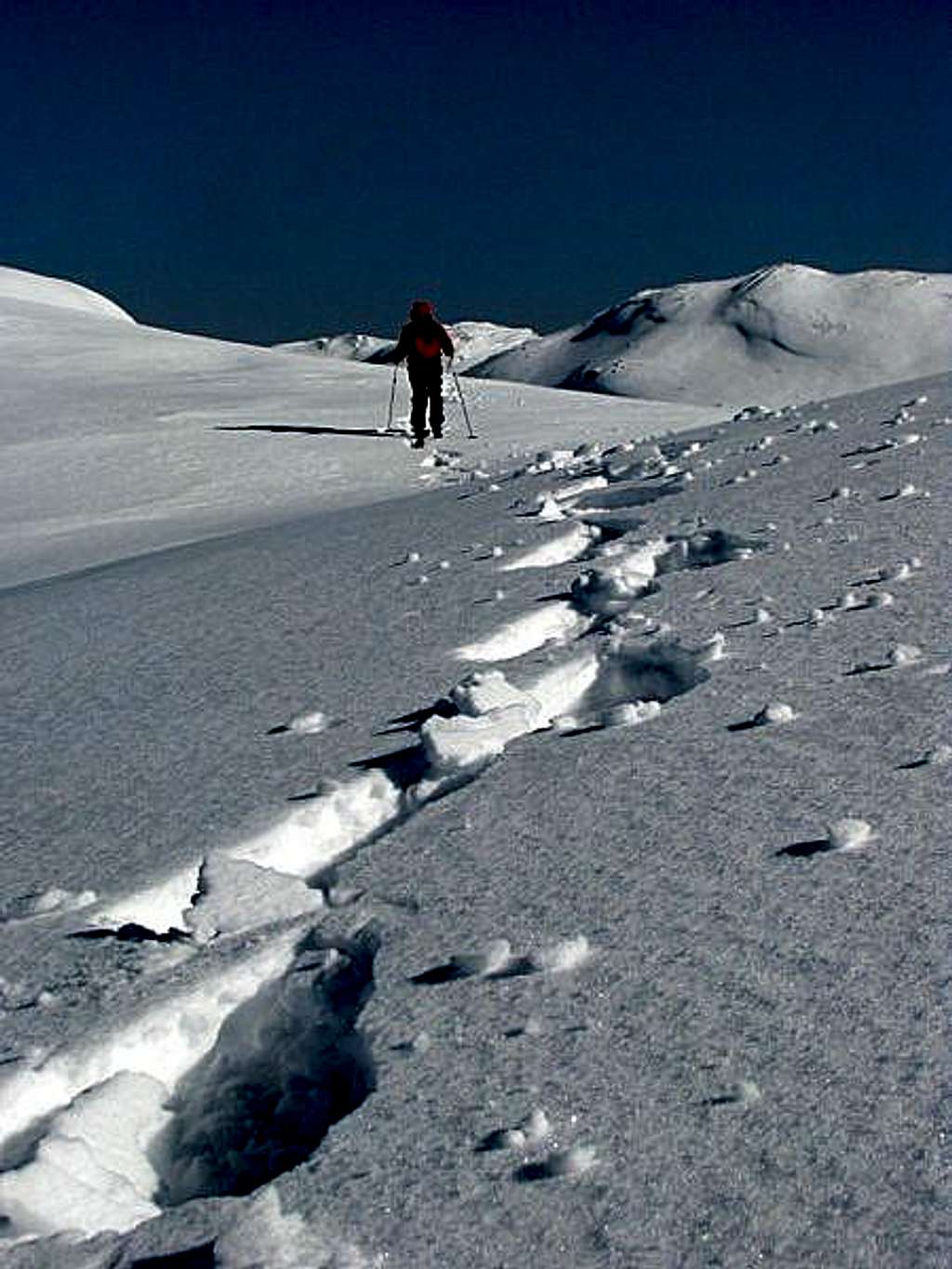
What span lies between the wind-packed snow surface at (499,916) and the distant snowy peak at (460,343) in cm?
15972

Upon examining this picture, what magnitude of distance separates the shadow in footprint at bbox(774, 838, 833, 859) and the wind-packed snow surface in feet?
0.04

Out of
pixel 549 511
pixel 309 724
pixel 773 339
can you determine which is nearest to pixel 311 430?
pixel 549 511

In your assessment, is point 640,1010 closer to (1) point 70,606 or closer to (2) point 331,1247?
(2) point 331,1247

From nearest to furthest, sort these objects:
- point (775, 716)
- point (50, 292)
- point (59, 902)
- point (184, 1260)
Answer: point (184, 1260) → point (59, 902) → point (775, 716) → point (50, 292)

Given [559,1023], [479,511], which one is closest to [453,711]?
[559,1023]

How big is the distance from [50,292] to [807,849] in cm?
3864

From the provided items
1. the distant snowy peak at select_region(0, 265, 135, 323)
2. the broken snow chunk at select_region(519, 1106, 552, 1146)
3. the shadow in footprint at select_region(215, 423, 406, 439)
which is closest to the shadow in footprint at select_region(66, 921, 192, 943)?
the broken snow chunk at select_region(519, 1106, 552, 1146)

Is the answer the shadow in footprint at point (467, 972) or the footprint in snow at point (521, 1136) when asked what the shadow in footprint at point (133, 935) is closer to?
the shadow in footprint at point (467, 972)

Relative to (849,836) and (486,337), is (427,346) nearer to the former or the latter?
(849,836)

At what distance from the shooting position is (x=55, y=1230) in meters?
1.96

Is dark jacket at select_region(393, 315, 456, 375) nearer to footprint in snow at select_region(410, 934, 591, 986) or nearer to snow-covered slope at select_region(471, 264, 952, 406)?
footprint in snow at select_region(410, 934, 591, 986)

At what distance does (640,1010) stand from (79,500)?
29.9ft

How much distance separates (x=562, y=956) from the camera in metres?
2.35

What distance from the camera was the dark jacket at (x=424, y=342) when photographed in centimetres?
1211
